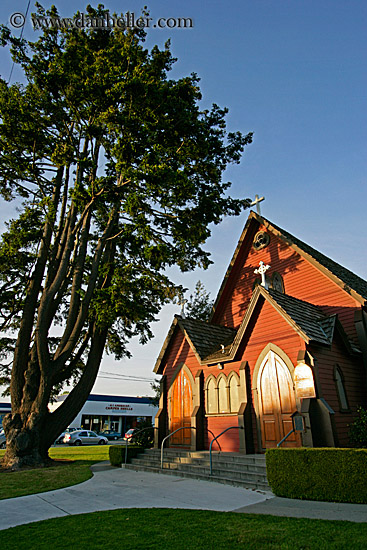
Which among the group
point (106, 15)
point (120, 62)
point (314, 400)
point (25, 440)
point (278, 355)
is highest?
point (106, 15)

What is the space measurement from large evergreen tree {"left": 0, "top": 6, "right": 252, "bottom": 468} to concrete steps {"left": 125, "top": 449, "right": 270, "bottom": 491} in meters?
4.89

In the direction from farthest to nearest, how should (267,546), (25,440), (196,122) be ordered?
(196,122)
(25,440)
(267,546)

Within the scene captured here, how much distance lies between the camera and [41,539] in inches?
227

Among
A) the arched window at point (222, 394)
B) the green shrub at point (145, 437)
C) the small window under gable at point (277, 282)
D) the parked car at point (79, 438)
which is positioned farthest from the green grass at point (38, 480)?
the parked car at point (79, 438)

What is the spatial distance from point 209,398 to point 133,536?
9581mm

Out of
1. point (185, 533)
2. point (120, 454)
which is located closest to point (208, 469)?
point (120, 454)

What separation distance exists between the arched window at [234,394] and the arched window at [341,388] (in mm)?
3526

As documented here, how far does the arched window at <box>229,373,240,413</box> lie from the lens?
45.7ft

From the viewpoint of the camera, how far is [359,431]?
38.7 feet

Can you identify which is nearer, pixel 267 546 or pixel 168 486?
pixel 267 546

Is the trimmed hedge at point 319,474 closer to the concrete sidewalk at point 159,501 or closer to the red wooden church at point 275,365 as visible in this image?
the concrete sidewalk at point 159,501

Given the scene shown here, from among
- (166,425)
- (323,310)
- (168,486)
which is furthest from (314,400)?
(166,425)

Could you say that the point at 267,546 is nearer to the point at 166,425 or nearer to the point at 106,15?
the point at 166,425

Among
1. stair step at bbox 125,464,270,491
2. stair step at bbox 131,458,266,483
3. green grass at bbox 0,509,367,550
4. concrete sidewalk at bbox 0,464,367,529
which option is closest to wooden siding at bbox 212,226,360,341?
stair step at bbox 131,458,266,483
